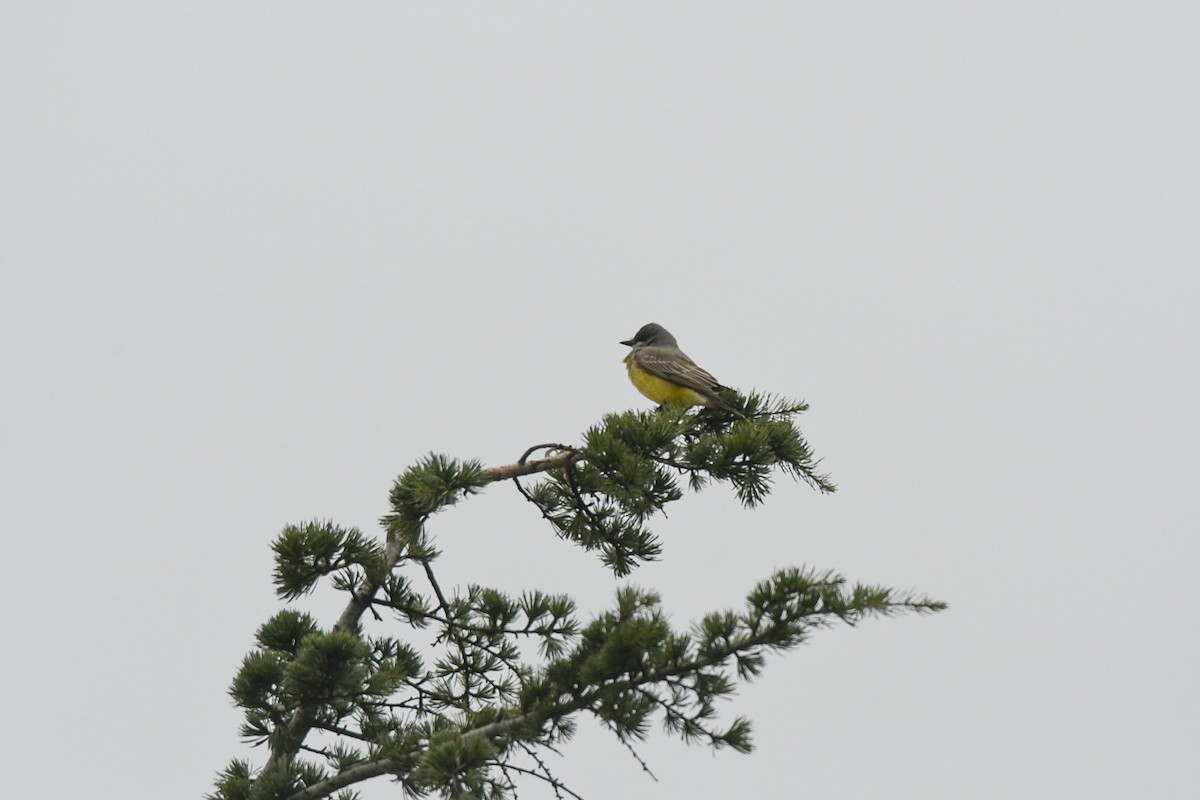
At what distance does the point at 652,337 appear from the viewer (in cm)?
1442

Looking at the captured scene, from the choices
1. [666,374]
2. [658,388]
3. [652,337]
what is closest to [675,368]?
[666,374]

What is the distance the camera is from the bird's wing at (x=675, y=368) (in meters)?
10.7

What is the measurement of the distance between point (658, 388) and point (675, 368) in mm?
440

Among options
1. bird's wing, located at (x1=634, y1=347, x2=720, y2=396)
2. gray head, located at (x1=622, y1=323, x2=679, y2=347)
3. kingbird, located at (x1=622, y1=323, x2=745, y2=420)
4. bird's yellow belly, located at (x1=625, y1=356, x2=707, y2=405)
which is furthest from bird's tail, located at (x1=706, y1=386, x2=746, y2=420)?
gray head, located at (x1=622, y1=323, x2=679, y2=347)

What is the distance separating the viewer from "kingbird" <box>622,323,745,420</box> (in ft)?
35.4

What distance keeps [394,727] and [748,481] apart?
249 cm

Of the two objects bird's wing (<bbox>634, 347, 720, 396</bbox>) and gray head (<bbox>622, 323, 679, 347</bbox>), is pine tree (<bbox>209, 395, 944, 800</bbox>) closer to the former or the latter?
bird's wing (<bbox>634, 347, 720, 396</bbox>)

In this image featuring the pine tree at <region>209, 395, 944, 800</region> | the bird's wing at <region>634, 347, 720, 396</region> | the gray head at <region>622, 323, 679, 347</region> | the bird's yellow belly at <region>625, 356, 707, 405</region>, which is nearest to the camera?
the pine tree at <region>209, 395, 944, 800</region>

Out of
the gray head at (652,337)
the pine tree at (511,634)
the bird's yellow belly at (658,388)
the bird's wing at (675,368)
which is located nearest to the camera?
the pine tree at (511,634)

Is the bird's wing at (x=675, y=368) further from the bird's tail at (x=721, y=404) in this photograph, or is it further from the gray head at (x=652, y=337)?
the gray head at (x=652, y=337)

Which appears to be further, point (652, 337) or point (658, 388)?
point (652, 337)

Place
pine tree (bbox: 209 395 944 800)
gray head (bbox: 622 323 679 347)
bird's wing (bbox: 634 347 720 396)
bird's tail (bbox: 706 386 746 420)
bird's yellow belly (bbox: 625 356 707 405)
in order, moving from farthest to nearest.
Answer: gray head (bbox: 622 323 679 347) → bird's yellow belly (bbox: 625 356 707 405) → bird's wing (bbox: 634 347 720 396) → bird's tail (bbox: 706 386 746 420) → pine tree (bbox: 209 395 944 800)

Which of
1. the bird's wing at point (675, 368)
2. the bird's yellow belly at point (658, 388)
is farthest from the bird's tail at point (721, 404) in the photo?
the bird's yellow belly at point (658, 388)

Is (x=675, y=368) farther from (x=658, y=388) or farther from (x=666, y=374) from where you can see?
(x=658, y=388)
